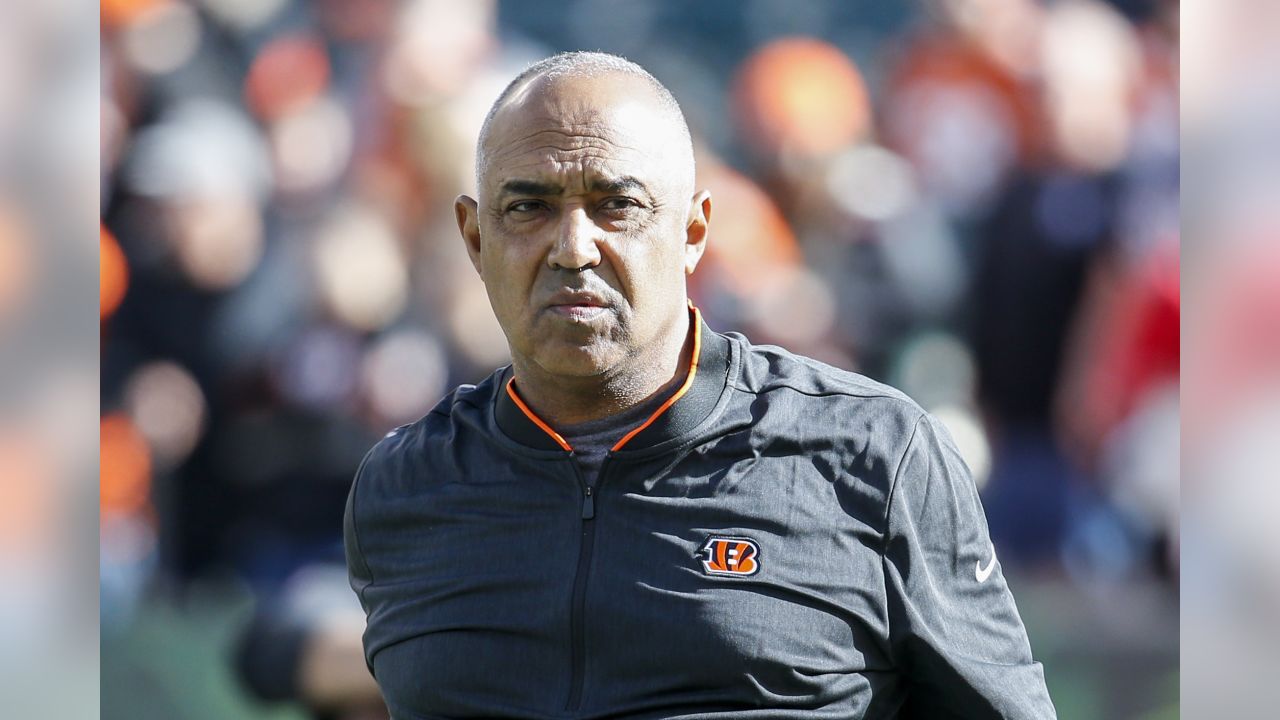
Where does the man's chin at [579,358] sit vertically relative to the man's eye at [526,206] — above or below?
below

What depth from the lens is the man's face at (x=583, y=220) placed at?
61.5 inches

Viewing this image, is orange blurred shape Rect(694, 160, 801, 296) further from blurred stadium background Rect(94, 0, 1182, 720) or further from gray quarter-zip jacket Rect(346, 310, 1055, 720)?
gray quarter-zip jacket Rect(346, 310, 1055, 720)

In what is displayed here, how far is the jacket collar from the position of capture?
1.59 metres

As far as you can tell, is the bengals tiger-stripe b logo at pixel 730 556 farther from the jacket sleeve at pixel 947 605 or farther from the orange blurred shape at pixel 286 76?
the orange blurred shape at pixel 286 76

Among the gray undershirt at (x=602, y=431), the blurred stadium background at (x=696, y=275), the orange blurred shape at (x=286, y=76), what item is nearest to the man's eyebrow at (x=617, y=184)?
the gray undershirt at (x=602, y=431)

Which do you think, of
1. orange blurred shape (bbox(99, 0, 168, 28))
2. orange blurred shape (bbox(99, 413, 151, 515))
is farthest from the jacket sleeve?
orange blurred shape (bbox(99, 0, 168, 28))

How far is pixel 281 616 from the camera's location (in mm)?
2846

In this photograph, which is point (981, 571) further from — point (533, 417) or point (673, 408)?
point (533, 417)

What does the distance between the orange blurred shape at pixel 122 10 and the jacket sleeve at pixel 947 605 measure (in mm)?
2143

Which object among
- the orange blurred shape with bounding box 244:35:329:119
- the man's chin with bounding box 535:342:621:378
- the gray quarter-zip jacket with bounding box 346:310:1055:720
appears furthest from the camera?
the orange blurred shape with bounding box 244:35:329:119

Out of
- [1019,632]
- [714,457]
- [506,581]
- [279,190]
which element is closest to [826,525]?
[714,457]

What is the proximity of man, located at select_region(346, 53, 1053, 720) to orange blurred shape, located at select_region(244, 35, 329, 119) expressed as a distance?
1362 mm

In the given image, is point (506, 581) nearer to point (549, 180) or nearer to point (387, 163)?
point (549, 180)
